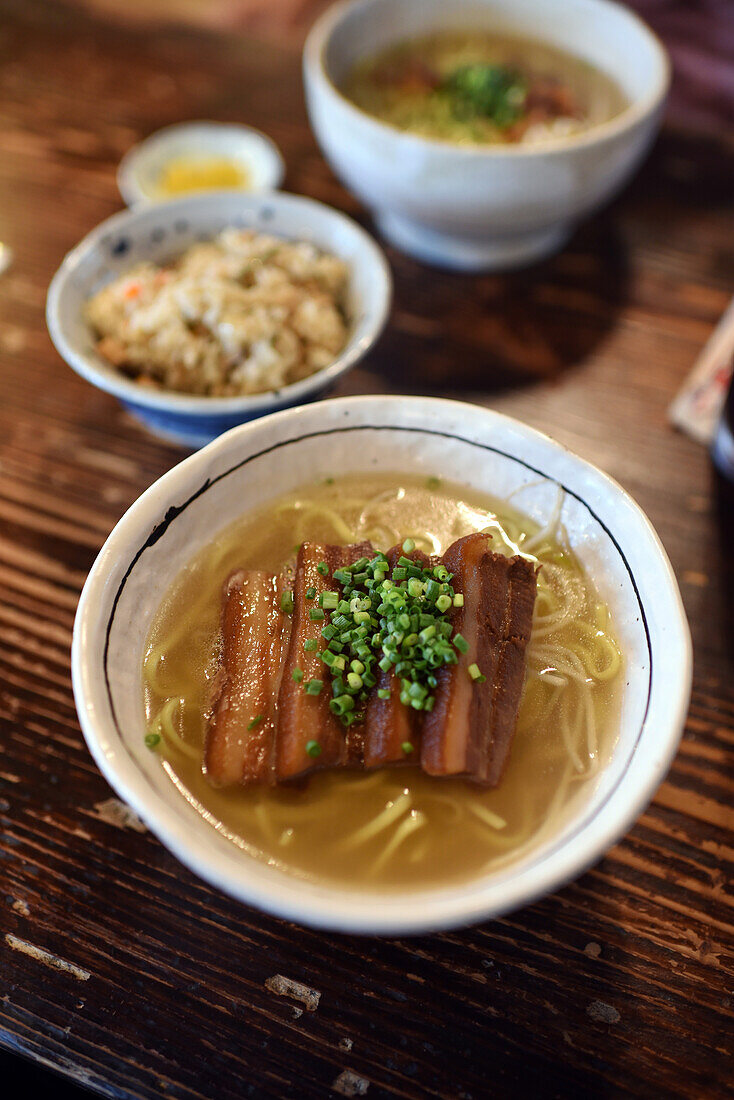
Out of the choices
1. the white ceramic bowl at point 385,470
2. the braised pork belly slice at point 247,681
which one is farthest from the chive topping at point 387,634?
the white ceramic bowl at point 385,470

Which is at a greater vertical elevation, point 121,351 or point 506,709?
point 506,709

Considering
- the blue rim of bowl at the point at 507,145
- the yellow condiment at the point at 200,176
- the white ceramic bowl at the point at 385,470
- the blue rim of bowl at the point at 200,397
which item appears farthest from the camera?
the yellow condiment at the point at 200,176

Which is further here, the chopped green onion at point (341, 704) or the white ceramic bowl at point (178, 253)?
the white ceramic bowl at point (178, 253)

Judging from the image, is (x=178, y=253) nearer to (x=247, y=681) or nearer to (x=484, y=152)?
(x=484, y=152)

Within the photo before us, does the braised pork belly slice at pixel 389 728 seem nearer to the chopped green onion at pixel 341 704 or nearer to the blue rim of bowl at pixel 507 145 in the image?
the chopped green onion at pixel 341 704

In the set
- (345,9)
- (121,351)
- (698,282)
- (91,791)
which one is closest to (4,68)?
(345,9)

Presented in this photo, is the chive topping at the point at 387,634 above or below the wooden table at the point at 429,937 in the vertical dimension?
above

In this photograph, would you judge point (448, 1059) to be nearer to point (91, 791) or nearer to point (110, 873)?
point (110, 873)
